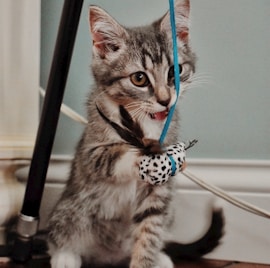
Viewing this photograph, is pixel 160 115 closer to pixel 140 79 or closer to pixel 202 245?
pixel 140 79

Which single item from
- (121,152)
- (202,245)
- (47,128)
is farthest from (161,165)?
(202,245)

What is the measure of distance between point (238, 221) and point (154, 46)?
0.45 m

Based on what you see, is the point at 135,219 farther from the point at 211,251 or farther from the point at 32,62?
the point at 32,62

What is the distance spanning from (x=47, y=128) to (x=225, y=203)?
0.43 m

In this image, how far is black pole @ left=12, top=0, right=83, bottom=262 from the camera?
2.48 feet

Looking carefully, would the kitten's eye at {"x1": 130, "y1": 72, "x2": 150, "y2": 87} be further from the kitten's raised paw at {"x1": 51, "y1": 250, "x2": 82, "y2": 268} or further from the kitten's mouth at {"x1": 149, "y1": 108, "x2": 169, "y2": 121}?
the kitten's raised paw at {"x1": 51, "y1": 250, "x2": 82, "y2": 268}

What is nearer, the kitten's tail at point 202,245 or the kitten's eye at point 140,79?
the kitten's eye at point 140,79

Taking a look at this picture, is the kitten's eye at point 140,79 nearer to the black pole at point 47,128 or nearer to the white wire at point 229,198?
the black pole at point 47,128

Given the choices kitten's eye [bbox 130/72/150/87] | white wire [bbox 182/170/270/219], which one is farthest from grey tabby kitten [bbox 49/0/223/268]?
white wire [bbox 182/170/270/219]

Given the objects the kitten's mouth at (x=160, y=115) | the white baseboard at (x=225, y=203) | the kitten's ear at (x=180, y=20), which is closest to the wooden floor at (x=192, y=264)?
the white baseboard at (x=225, y=203)

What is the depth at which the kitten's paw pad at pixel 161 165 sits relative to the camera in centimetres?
74

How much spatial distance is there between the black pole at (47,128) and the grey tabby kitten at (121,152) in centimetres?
4

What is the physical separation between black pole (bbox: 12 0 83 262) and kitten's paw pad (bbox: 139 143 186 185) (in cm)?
18

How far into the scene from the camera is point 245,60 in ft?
3.14
